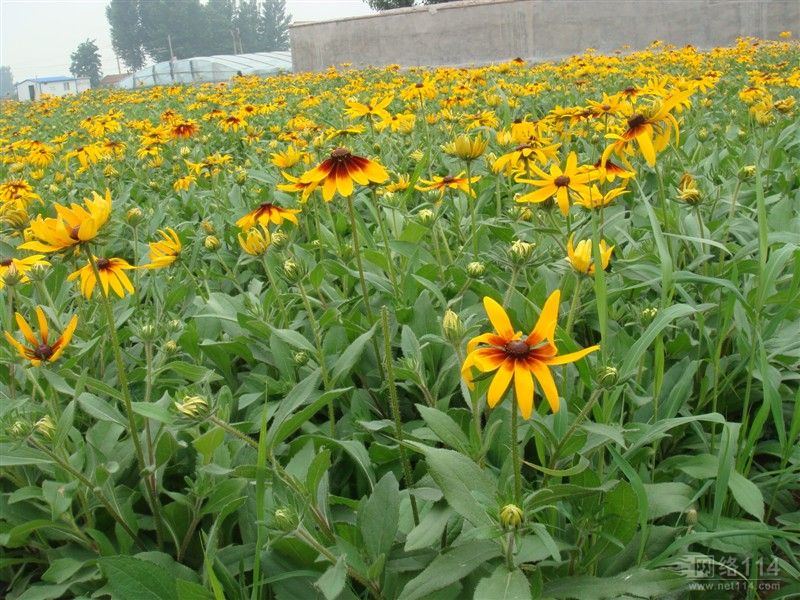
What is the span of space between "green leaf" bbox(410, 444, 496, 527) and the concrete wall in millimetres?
14659

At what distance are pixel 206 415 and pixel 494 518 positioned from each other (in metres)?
0.39

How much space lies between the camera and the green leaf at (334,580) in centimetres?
80

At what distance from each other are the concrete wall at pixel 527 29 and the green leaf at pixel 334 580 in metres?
14.8

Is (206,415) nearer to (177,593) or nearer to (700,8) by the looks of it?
(177,593)

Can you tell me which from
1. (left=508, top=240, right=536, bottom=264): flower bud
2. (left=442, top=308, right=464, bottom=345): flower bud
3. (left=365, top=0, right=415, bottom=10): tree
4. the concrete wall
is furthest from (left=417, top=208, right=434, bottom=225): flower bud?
(left=365, top=0, right=415, bottom=10): tree

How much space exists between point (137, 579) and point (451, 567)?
0.44m

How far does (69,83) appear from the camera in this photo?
48656mm

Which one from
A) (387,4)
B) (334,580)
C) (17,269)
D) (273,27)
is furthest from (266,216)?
(273,27)

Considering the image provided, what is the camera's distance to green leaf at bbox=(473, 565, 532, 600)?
0.75 m

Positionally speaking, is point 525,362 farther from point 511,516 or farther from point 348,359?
point 348,359

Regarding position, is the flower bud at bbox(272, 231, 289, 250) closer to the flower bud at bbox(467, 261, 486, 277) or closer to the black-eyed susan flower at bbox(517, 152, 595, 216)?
the flower bud at bbox(467, 261, 486, 277)

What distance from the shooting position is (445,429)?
0.95 m

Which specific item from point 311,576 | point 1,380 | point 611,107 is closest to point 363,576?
point 311,576

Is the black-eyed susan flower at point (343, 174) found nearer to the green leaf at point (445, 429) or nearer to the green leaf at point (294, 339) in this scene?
the green leaf at point (294, 339)
